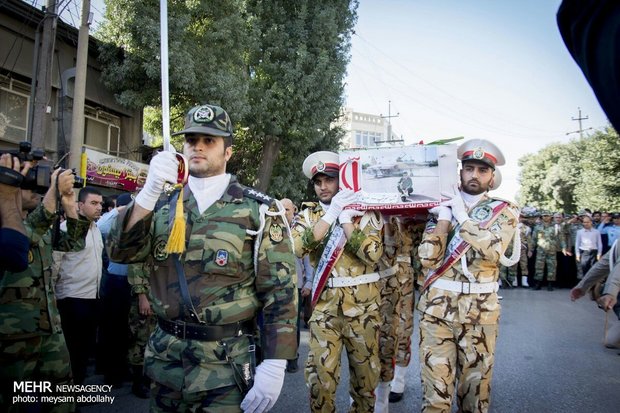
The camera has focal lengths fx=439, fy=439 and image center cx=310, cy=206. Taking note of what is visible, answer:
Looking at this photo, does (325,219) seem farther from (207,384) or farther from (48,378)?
(48,378)

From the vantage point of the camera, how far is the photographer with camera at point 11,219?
95.5 inches

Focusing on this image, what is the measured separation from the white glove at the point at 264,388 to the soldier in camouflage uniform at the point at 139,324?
2711 millimetres

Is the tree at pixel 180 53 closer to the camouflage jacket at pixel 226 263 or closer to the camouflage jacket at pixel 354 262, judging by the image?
the camouflage jacket at pixel 354 262

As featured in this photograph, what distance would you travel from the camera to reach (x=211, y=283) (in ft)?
7.65

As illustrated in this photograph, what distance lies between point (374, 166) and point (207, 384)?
7.51ft

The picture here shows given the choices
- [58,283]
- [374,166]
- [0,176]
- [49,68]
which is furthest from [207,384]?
[49,68]

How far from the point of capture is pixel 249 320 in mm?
2488

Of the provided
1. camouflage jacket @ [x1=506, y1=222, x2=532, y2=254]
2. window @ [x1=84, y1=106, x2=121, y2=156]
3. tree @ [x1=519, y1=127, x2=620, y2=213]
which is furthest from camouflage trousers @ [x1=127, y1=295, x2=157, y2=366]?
tree @ [x1=519, y1=127, x2=620, y2=213]

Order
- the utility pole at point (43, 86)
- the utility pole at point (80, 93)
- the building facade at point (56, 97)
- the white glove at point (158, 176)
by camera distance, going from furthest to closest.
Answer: the building facade at point (56, 97)
the utility pole at point (80, 93)
the utility pole at point (43, 86)
the white glove at point (158, 176)

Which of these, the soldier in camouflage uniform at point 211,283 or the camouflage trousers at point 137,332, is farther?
the camouflage trousers at point 137,332

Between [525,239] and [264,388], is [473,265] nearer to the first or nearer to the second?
[264,388]

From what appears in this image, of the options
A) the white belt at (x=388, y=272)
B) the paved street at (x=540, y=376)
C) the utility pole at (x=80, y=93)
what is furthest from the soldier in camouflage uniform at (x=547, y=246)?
the utility pole at (x=80, y=93)

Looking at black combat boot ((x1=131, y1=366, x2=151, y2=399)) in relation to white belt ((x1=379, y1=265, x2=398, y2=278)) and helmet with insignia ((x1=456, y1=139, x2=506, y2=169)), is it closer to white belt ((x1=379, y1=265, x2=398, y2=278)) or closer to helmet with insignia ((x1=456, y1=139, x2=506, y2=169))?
white belt ((x1=379, y1=265, x2=398, y2=278))

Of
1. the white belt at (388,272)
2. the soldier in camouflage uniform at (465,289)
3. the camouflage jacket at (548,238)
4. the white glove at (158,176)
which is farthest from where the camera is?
the camouflage jacket at (548,238)
